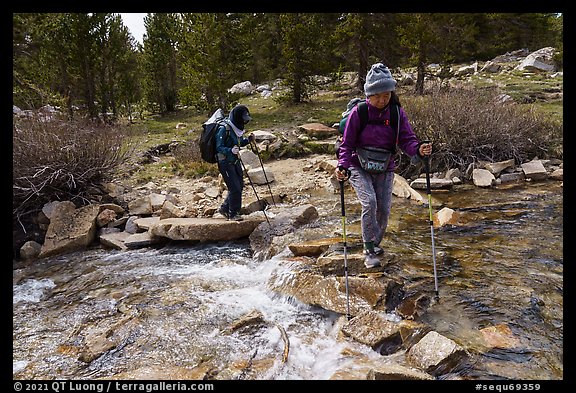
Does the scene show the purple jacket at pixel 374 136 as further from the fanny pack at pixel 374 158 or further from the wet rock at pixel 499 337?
the wet rock at pixel 499 337

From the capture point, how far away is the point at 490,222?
7652mm

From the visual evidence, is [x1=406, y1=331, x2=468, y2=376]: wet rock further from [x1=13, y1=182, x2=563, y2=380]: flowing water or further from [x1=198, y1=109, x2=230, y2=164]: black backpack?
[x1=198, y1=109, x2=230, y2=164]: black backpack

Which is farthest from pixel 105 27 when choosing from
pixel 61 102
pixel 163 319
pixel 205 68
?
pixel 163 319

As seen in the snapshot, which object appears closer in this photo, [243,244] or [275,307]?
[275,307]

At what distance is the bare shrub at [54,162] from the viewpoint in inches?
351

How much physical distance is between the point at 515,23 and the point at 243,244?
120 ft

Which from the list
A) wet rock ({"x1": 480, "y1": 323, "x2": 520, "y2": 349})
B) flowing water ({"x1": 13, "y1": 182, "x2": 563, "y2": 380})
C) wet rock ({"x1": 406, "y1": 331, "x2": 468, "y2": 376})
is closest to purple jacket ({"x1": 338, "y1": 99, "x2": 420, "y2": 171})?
flowing water ({"x1": 13, "y1": 182, "x2": 563, "y2": 380})

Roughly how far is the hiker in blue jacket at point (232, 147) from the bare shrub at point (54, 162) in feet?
12.6

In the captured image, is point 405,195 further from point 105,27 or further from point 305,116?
point 105,27

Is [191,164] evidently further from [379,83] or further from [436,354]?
[436,354]

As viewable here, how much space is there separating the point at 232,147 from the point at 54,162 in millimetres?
4537

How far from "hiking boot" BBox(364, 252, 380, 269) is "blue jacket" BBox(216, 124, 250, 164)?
3548mm

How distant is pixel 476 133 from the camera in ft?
38.0
